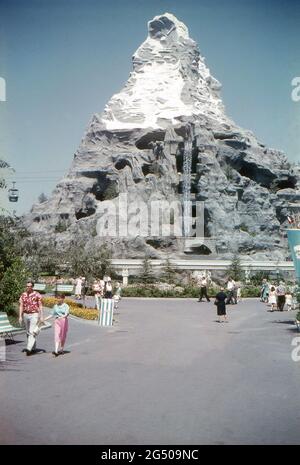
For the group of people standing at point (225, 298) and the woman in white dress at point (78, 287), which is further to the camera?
the woman in white dress at point (78, 287)

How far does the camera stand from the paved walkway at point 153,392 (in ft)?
20.2

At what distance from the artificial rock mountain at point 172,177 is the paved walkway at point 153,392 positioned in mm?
52467

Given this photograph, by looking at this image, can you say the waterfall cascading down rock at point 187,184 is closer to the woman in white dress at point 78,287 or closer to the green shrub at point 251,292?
the green shrub at point 251,292

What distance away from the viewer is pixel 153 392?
8227mm

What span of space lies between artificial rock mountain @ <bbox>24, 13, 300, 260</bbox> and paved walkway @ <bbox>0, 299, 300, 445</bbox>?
5247 centimetres

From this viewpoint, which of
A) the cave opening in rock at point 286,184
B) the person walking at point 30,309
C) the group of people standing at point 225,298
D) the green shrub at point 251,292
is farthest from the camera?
the cave opening in rock at point 286,184

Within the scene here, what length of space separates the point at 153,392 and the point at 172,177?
70.4m

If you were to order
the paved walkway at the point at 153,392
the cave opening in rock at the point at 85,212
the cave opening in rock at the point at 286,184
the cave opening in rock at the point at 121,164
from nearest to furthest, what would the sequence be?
the paved walkway at the point at 153,392 < the cave opening in rock at the point at 121,164 < the cave opening in rock at the point at 85,212 < the cave opening in rock at the point at 286,184

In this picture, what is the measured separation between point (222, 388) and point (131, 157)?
7639 cm

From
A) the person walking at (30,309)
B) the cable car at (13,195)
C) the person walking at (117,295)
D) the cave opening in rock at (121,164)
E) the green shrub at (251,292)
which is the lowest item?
the green shrub at (251,292)

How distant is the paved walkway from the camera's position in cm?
615

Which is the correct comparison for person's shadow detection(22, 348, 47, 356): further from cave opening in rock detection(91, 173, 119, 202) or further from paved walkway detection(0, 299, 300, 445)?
cave opening in rock detection(91, 173, 119, 202)

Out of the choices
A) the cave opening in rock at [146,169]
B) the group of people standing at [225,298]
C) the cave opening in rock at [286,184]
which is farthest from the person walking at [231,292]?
the cave opening in rock at [286,184]

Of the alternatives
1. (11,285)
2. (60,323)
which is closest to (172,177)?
(11,285)
